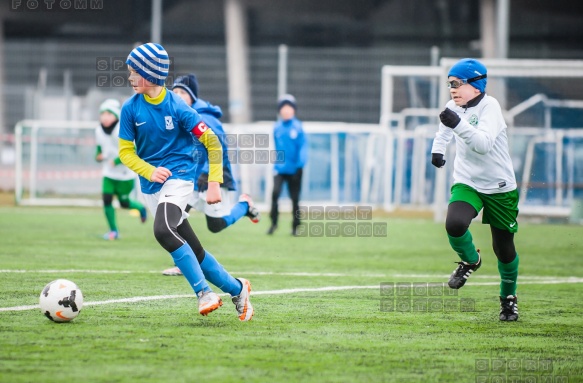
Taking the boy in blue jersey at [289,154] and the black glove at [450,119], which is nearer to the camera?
the black glove at [450,119]

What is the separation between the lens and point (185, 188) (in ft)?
21.4

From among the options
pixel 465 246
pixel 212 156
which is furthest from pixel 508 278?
pixel 212 156

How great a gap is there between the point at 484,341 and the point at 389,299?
6.12 feet

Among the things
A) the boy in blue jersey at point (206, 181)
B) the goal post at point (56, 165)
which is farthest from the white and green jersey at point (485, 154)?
the goal post at point (56, 165)

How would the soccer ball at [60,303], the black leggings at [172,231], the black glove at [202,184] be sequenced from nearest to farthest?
the soccer ball at [60,303]
the black leggings at [172,231]
the black glove at [202,184]

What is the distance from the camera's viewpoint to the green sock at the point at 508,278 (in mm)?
6941

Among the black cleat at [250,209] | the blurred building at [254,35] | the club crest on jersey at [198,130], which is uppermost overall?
the blurred building at [254,35]

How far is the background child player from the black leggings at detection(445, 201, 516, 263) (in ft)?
22.9

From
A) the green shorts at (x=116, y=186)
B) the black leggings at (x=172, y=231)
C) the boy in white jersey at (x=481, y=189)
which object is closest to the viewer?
the black leggings at (x=172, y=231)

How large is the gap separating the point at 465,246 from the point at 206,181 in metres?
3.33

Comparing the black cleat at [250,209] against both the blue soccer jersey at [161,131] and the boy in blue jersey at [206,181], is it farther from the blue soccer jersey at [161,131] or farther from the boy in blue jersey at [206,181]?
the blue soccer jersey at [161,131]

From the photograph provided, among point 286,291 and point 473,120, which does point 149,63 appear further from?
point 286,291

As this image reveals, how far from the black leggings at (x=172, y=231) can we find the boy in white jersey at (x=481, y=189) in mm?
1889

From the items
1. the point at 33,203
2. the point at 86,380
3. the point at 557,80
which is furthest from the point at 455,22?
the point at 86,380
